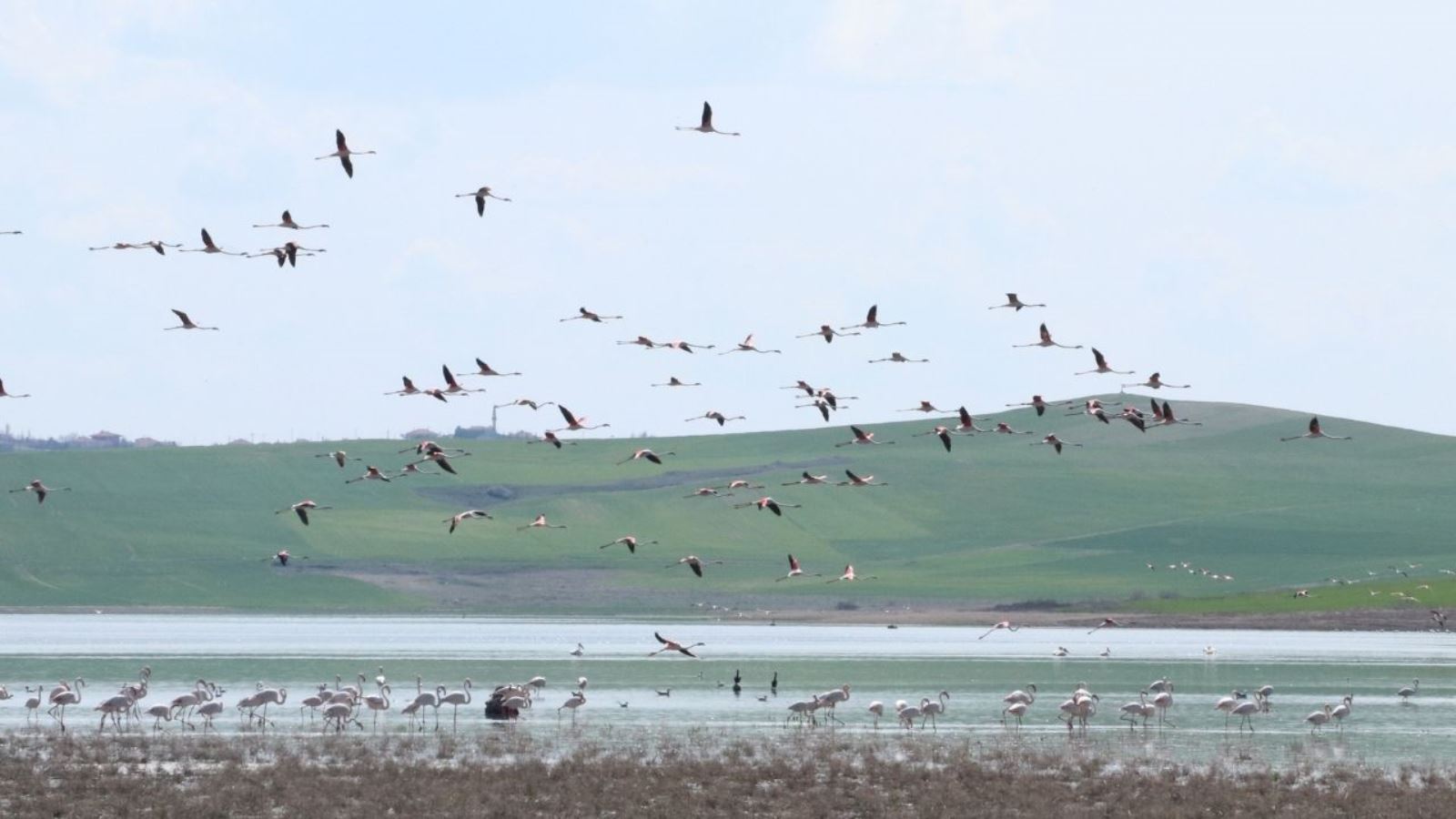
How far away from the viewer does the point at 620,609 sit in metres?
142

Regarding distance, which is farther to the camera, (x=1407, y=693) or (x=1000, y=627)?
(x=1000, y=627)

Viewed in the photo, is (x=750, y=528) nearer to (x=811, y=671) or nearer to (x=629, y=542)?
(x=811, y=671)

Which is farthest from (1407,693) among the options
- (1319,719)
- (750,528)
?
(750,528)

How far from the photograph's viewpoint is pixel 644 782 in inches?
1500

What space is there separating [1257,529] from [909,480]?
3171 cm

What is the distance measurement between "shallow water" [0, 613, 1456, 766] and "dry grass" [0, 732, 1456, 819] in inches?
162

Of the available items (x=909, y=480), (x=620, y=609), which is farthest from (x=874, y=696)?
(x=909, y=480)

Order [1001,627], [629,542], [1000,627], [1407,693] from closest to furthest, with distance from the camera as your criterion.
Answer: [629,542]
[1407,693]
[1000,627]
[1001,627]

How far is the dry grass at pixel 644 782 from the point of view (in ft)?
115

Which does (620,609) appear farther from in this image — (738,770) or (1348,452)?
(738,770)

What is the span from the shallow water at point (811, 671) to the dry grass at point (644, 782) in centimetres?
412

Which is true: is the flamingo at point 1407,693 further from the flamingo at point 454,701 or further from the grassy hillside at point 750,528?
the grassy hillside at point 750,528

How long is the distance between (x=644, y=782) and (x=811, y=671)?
3594 centimetres

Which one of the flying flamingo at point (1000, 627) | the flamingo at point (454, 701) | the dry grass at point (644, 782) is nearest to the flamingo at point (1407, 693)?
the flying flamingo at point (1000, 627)
